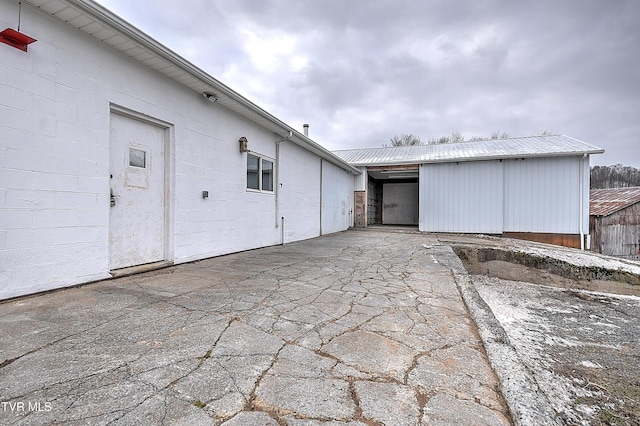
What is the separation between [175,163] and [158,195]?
633mm

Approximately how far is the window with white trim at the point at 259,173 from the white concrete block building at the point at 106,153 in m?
0.20

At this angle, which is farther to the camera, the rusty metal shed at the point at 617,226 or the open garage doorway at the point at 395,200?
the open garage doorway at the point at 395,200

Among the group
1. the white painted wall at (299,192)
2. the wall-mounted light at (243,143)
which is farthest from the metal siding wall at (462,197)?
the wall-mounted light at (243,143)

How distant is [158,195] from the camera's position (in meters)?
4.70

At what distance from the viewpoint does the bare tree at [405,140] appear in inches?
1092

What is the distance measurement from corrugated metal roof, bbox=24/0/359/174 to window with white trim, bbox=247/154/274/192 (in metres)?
1.23

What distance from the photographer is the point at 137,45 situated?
375cm

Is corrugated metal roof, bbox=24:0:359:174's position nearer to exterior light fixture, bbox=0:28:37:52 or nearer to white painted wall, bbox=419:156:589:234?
exterior light fixture, bbox=0:28:37:52

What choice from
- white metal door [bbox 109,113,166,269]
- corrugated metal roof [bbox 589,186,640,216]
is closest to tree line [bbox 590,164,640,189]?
corrugated metal roof [bbox 589,186,640,216]

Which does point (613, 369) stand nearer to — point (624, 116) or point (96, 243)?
point (96, 243)

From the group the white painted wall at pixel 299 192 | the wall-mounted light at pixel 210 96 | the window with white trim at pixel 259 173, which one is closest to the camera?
the wall-mounted light at pixel 210 96

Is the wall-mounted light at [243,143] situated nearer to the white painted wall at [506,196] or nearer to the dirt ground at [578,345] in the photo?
the dirt ground at [578,345]

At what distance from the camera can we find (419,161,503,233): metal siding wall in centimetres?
1182

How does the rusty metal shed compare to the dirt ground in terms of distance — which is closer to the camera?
the dirt ground
